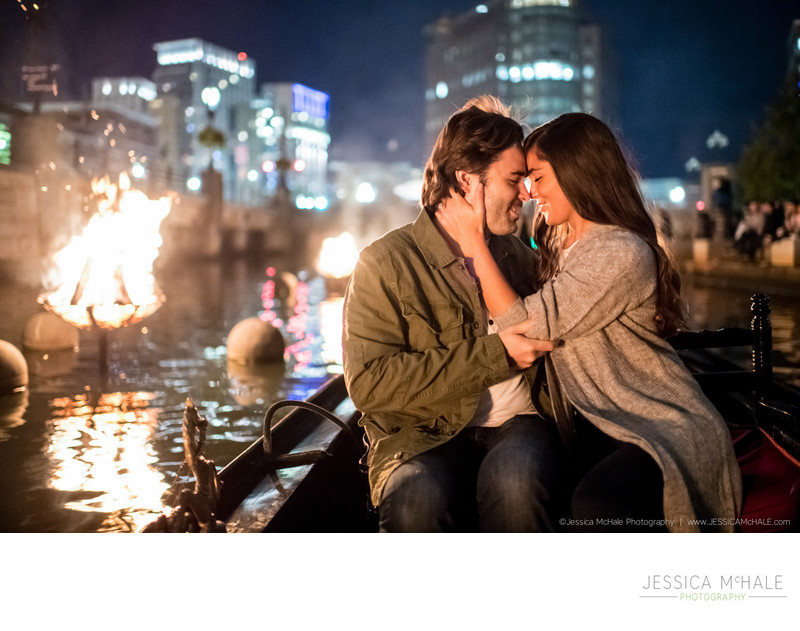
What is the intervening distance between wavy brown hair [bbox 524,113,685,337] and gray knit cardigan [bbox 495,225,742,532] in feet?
0.19

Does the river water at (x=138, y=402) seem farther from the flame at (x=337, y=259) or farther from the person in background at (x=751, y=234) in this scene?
the person in background at (x=751, y=234)

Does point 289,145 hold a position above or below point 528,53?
below

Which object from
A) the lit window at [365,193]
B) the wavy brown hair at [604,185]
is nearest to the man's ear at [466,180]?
the wavy brown hair at [604,185]

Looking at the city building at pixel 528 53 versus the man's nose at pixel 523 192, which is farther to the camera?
the city building at pixel 528 53

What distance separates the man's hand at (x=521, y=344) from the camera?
2891 millimetres

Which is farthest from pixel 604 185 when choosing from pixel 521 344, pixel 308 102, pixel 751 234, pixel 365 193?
pixel 365 193

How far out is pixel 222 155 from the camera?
3784 inches

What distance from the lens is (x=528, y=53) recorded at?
3590 inches

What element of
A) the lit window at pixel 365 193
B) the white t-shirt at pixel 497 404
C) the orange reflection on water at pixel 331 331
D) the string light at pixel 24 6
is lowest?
the orange reflection on water at pixel 331 331

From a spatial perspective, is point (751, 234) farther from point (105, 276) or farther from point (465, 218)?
point (465, 218)

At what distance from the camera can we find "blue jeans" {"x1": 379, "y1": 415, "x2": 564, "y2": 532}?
9.02 feet

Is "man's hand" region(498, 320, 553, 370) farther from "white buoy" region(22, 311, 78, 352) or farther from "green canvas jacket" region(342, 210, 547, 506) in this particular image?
"white buoy" region(22, 311, 78, 352)
